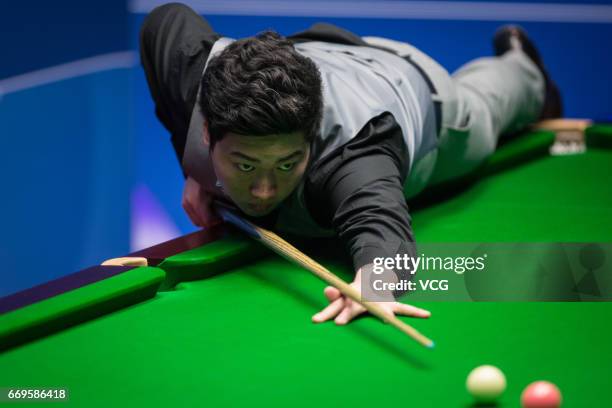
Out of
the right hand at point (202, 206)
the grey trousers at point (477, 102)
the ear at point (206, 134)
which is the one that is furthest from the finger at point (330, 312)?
the grey trousers at point (477, 102)

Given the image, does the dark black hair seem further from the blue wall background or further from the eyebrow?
the blue wall background

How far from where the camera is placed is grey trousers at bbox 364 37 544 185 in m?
3.18

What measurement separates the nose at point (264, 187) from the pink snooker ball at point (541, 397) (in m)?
1.02

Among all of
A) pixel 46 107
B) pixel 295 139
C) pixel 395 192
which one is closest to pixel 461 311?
pixel 395 192

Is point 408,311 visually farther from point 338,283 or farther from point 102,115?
point 102,115

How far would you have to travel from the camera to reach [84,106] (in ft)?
14.1

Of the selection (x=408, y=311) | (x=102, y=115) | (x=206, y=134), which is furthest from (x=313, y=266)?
(x=102, y=115)

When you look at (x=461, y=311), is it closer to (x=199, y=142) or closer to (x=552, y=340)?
(x=552, y=340)

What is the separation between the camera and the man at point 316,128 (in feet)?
7.13

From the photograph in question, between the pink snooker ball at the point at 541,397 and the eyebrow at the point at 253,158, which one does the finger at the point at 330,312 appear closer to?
the eyebrow at the point at 253,158

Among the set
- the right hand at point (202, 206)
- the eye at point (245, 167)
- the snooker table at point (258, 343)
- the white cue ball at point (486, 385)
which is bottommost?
the white cue ball at point (486, 385)

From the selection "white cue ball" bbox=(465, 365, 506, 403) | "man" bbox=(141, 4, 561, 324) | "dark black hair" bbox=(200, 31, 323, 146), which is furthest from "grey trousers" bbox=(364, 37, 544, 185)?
"white cue ball" bbox=(465, 365, 506, 403)

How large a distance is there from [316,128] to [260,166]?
0.75 ft

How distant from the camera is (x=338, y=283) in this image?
197cm
